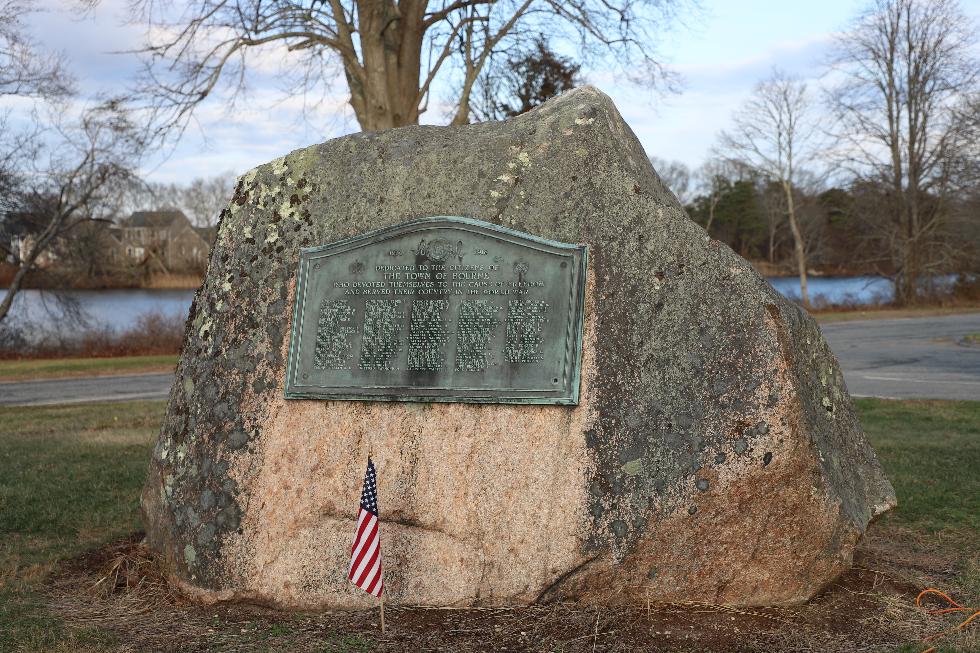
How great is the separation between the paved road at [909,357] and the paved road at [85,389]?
11.0 m

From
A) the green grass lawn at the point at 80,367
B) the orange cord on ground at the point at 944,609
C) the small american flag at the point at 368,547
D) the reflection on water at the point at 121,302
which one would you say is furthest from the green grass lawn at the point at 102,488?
the reflection on water at the point at 121,302

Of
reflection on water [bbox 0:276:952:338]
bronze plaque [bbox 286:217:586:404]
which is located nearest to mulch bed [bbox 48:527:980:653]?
bronze plaque [bbox 286:217:586:404]

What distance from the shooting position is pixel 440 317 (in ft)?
15.2

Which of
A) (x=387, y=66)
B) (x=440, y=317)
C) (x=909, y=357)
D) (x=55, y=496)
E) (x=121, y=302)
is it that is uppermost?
(x=387, y=66)

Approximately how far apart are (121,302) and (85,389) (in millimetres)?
22997

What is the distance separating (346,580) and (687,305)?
2.12 m

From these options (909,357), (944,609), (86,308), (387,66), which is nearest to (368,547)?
(944,609)

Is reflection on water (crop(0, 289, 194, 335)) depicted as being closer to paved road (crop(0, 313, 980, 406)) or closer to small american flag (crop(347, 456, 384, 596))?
paved road (crop(0, 313, 980, 406))

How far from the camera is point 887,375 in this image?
13906 mm

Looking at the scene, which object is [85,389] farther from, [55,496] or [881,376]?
[881,376]

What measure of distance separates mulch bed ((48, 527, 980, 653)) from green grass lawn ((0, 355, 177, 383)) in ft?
50.8

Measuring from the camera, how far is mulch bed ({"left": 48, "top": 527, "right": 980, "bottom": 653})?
390 cm

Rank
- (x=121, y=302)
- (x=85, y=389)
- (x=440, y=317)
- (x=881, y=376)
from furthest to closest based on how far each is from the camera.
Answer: (x=121, y=302), (x=85, y=389), (x=881, y=376), (x=440, y=317)

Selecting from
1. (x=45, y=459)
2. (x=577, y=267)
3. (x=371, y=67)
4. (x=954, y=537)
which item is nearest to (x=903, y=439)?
(x=954, y=537)
